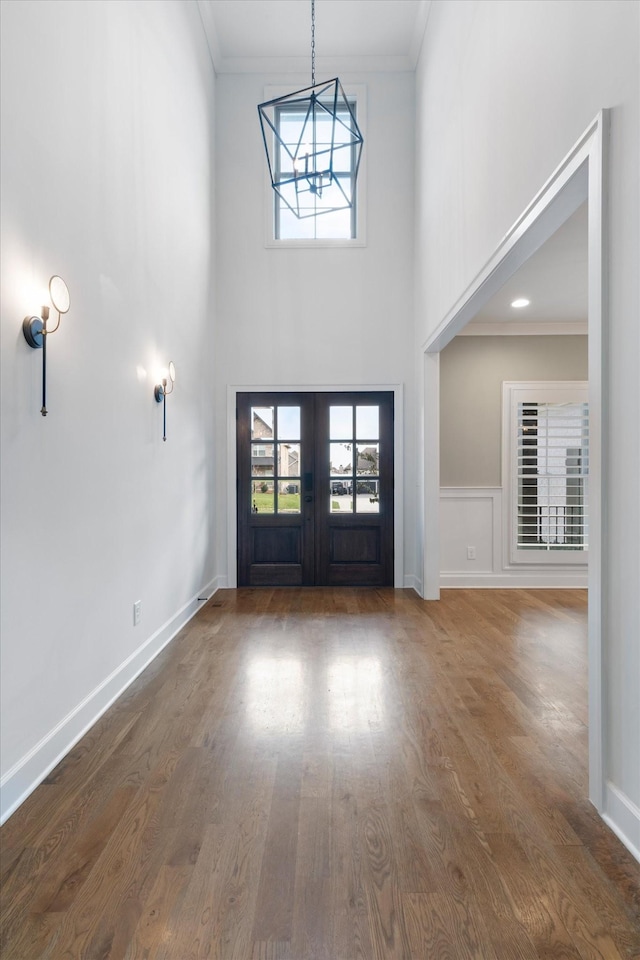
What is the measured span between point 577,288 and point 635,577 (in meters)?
3.76

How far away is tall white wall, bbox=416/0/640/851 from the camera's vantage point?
5.82 feet

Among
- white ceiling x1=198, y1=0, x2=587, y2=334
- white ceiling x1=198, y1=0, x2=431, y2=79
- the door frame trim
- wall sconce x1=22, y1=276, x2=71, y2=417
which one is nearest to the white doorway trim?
wall sconce x1=22, y1=276, x2=71, y2=417

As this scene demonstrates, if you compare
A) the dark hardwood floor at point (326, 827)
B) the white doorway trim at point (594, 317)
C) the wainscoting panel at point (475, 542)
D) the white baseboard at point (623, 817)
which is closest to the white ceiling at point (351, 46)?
the wainscoting panel at point (475, 542)

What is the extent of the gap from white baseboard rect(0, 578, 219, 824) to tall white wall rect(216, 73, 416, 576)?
255 centimetres

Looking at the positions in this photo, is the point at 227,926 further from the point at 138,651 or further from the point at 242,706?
the point at 138,651

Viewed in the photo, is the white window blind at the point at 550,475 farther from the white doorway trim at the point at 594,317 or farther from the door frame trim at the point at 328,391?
the white doorway trim at the point at 594,317

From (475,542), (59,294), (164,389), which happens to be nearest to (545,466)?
(475,542)

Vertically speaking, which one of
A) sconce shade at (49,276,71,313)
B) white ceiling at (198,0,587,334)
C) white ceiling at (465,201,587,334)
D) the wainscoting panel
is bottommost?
the wainscoting panel

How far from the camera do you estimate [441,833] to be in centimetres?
190

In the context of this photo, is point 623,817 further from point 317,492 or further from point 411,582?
point 317,492

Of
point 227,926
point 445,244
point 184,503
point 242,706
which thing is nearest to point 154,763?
point 242,706

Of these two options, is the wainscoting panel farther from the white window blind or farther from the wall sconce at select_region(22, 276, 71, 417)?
the wall sconce at select_region(22, 276, 71, 417)

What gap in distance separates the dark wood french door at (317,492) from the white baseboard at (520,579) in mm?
686

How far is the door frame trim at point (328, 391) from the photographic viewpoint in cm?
606
